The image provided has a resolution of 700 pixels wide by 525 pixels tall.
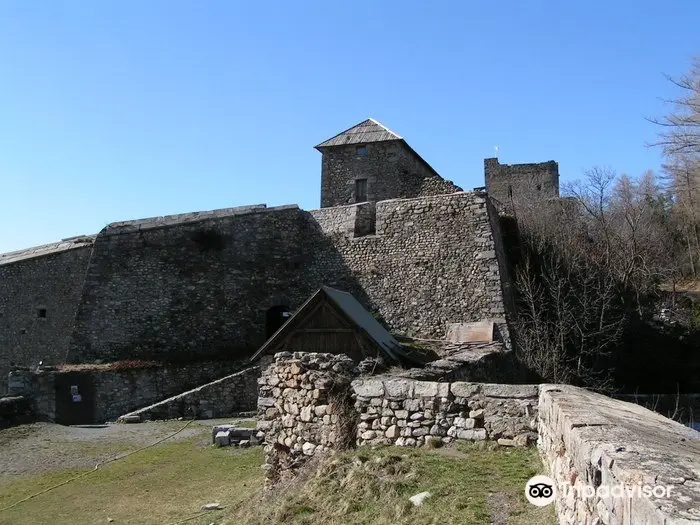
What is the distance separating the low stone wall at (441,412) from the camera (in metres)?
6.55

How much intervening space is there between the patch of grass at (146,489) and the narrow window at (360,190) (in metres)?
18.4

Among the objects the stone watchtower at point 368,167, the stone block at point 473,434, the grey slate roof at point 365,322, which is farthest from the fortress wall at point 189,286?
the stone block at point 473,434

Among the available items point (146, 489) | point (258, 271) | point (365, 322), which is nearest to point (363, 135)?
point (258, 271)

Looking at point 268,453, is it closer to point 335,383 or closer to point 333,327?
point 335,383

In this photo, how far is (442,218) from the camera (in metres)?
21.8

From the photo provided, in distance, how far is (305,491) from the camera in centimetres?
686

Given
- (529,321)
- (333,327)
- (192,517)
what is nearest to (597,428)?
(192,517)

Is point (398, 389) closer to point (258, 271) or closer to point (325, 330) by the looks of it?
point (325, 330)

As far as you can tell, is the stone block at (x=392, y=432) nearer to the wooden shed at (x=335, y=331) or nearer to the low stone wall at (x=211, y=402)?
the wooden shed at (x=335, y=331)

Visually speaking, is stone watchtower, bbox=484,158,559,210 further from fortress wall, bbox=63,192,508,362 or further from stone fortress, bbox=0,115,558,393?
fortress wall, bbox=63,192,508,362

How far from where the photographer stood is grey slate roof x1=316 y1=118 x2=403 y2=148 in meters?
30.4

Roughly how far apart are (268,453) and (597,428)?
570cm

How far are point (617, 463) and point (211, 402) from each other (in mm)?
16924

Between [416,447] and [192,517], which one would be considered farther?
[192,517]
